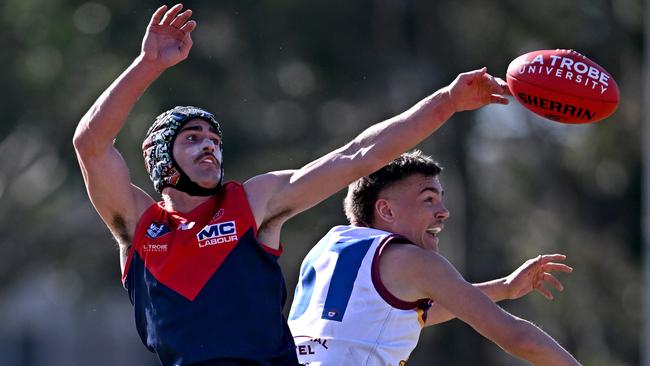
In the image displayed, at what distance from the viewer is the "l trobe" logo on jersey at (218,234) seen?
20.4ft

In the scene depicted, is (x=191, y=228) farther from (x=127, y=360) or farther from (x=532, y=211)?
(x=127, y=360)

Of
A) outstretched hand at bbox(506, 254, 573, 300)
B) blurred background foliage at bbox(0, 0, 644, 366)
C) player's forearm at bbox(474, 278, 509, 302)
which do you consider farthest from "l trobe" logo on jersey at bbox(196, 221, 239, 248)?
blurred background foliage at bbox(0, 0, 644, 366)

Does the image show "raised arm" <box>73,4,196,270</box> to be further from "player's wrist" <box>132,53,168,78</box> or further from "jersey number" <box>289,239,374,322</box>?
"jersey number" <box>289,239,374,322</box>

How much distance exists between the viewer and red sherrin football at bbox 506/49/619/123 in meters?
6.28

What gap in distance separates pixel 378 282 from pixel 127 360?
3247 centimetres

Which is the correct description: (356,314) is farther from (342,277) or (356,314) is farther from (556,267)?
(556,267)

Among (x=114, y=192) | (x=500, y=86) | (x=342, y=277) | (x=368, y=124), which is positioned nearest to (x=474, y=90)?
(x=500, y=86)

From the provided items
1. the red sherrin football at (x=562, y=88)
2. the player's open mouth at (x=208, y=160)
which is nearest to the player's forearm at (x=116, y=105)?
the player's open mouth at (x=208, y=160)

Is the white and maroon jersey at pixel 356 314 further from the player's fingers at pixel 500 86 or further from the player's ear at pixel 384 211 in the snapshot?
the player's fingers at pixel 500 86

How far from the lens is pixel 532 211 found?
27500mm

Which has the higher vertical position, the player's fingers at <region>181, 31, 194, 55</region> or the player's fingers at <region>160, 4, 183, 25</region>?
the player's fingers at <region>160, 4, 183, 25</region>

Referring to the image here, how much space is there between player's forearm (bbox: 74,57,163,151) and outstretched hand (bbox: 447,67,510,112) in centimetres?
138

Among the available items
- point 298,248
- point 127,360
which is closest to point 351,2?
point 298,248

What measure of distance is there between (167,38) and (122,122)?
0.45 metres
